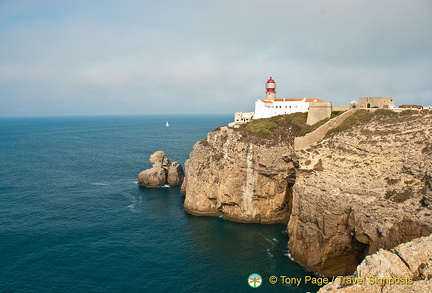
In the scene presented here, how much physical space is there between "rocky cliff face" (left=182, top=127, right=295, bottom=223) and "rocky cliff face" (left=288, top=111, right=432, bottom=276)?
7.37m

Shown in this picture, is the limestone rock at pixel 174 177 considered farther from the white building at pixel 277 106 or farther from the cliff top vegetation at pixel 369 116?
the cliff top vegetation at pixel 369 116

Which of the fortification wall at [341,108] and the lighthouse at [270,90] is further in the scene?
the lighthouse at [270,90]

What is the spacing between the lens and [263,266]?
3753 centimetres

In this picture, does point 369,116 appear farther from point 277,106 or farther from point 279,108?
point 277,106

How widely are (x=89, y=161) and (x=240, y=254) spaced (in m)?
66.9

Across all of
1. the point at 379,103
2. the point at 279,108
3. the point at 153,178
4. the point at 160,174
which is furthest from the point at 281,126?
the point at 153,178

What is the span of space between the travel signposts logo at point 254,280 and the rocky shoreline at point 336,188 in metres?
6.31

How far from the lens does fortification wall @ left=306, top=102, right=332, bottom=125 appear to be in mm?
55344

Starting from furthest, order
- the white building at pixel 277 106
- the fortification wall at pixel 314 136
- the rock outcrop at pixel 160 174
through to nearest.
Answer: the rock outcrop at pixel 160 174 → the white building at pixel 277 106 → the fortification wall at pixel 314 136

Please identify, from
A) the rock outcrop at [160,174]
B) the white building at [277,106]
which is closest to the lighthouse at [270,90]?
the white building at [277,106]

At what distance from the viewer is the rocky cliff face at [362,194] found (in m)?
31.2

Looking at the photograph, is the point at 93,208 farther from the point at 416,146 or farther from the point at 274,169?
the point at 416,146

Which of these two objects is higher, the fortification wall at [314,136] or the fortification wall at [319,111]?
the fortification wall at [319,111]

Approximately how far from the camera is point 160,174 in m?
69.9
